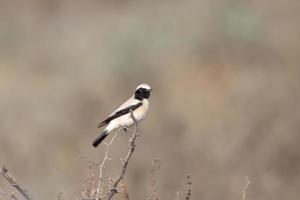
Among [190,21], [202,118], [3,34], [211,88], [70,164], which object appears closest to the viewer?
[70,164]

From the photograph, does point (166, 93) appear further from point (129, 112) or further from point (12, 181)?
point (12, 181)

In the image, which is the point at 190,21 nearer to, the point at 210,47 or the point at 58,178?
the point at 210,47

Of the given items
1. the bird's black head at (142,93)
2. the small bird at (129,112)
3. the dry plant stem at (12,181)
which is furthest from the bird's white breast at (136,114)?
the dry plant stem at (12,181)

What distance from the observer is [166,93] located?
14062 mm

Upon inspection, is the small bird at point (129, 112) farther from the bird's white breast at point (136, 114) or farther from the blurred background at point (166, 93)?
the blurred background at point (166, 93)

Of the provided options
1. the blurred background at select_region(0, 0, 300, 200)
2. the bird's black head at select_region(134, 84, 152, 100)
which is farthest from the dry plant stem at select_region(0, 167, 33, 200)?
the blurred background at select_region(0, 0, 300, 200)

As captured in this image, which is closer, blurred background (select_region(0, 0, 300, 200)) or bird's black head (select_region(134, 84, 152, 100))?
bird's black head (select_region(134, 84, 152, 100))

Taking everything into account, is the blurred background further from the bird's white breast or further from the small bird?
the bird's white breast

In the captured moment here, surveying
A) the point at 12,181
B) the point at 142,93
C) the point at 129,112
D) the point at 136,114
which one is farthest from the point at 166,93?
the point at 12,181

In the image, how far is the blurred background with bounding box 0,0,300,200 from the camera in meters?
11.2

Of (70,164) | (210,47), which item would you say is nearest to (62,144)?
(70,164)

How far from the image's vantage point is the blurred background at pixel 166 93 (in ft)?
36.9

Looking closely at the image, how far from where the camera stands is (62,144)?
41.4 ft

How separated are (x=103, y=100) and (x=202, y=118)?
167 cm
